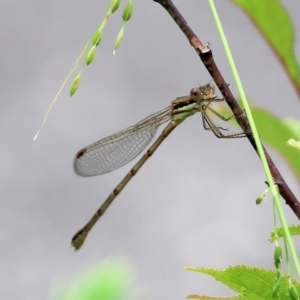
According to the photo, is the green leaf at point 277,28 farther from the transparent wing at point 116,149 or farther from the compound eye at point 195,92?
the transparent wing at point 116,149

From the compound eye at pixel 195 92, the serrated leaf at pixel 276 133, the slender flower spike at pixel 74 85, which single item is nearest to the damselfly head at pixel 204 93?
the compound eye at pixel 195 92

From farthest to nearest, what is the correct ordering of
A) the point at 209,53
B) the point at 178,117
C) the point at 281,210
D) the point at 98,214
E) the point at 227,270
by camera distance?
the point at 98,214, the point at 178,117, the point at 227,270, the point at 209,53, the point at 281,210

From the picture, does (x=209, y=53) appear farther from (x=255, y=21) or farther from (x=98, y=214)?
(x=98, y=214)

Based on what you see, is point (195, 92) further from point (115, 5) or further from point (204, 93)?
point (115, 5)

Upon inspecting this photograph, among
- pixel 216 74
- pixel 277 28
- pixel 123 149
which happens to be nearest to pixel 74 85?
pixel 216 74

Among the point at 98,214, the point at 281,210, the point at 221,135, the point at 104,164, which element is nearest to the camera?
the point at 281,210

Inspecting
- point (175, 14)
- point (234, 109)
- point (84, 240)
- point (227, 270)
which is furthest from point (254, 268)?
point (84, 240)

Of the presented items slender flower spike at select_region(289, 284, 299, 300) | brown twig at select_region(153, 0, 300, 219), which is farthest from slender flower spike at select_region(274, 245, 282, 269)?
brown twig at select_region(153, 0, 300, 219)
